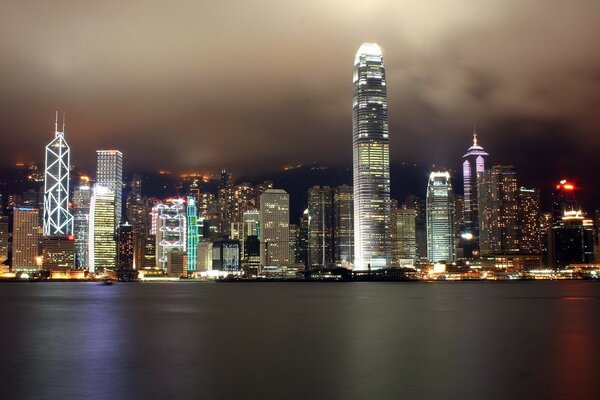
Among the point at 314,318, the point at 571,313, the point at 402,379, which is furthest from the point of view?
the point at 571,313

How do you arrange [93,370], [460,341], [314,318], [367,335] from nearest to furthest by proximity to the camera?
[93,370]
[460,341]
[367,335]
[314,318]

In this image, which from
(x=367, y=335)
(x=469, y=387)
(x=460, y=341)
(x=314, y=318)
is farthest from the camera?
(x=314, y=318)

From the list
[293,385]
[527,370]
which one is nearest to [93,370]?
[293,385]

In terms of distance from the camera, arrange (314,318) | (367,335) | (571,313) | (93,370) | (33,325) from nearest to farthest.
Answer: (93,370)
(367,335)
(33,325)
(314,318)
(571,313)

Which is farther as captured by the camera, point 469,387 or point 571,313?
point 571,313

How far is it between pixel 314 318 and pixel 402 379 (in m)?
37.1

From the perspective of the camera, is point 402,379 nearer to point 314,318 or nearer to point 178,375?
point 178,375

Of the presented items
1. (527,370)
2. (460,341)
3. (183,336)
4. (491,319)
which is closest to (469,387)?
(527,370)

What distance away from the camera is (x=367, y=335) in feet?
178

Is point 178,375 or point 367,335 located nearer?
point 178,375

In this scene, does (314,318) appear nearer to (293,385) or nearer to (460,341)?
(460,341)

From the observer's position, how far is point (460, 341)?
163 ft

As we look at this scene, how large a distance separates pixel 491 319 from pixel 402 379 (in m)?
37.2

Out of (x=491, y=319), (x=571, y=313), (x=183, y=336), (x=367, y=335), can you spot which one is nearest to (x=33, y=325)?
(x=183, y=336)
